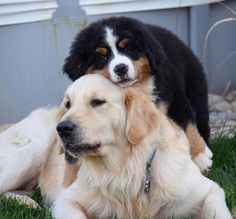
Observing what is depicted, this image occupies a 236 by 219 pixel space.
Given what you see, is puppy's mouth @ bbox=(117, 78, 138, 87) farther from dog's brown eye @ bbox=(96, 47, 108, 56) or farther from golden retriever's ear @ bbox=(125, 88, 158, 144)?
dog's brown eye @ bbox=(96, 47, 108, 56)

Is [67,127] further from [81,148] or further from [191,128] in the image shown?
[191,128]

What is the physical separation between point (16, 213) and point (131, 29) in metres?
1.24

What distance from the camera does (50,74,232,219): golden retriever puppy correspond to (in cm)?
367

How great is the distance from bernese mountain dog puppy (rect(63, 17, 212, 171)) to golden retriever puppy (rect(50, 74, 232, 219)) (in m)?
0.23

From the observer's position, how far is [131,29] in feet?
14.0

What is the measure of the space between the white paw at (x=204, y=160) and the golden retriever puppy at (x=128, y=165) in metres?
0.71

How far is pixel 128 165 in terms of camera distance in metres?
3.78

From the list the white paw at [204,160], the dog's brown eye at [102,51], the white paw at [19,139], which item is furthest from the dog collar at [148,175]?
the white paw at [19,139]

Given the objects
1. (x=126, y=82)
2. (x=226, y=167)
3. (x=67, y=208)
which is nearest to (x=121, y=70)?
(x=126, y=82)

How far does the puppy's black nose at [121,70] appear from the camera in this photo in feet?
12.8

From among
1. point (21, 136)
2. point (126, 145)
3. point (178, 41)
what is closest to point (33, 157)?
point (21, 136)

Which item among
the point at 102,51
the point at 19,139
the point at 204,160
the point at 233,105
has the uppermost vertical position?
the point at 102,51

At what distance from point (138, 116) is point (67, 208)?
0.63 m

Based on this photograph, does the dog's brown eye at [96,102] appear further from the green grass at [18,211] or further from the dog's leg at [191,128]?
the dog's leg at [191,128]
